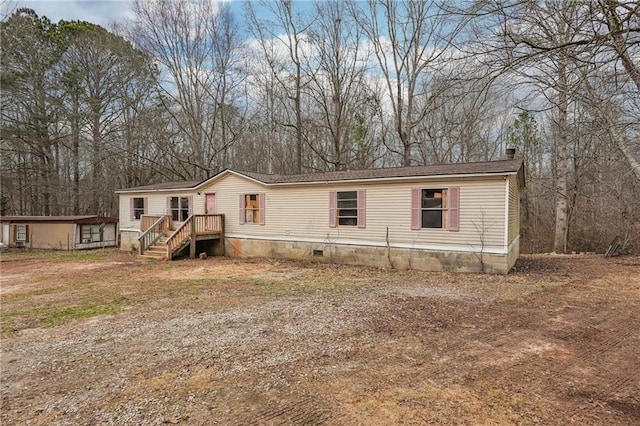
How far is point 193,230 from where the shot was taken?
46.5ft

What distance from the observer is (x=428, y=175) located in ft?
33.8

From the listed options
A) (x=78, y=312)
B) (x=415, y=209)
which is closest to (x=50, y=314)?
(x=78, y=312)

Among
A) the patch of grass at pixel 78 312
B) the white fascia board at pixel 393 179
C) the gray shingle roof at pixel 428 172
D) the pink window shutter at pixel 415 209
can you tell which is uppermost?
the gray shingle roof at pixel 428 172

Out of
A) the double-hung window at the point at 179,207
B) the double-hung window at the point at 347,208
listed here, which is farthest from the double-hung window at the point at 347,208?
the double-hung window at the point at 179,207

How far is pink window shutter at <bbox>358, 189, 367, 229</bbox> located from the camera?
1170 centimetres

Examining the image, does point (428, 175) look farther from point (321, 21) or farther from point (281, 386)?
point (321, 21)

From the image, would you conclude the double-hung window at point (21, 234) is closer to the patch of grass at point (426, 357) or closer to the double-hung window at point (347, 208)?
the double-hung window at point (347, 208)

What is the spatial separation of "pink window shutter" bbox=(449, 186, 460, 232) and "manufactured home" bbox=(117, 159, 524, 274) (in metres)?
0.03

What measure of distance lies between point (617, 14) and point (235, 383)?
A: 5.29 m

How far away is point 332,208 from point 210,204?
606cm

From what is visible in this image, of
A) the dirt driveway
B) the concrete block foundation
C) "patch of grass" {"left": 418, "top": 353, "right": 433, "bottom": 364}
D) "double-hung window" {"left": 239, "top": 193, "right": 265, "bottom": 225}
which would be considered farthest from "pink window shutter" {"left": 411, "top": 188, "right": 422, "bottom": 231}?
"patch of grass" {"left": 418, "top": 353, "right": 433, "bottom": 364}

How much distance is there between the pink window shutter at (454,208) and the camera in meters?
10.1

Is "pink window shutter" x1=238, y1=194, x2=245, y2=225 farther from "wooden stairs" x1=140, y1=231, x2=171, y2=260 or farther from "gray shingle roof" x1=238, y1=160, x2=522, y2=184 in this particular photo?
"wooden stairs" x1=140, y1=231, x2=171, y2=260

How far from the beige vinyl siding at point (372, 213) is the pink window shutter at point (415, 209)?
0.44 feet
